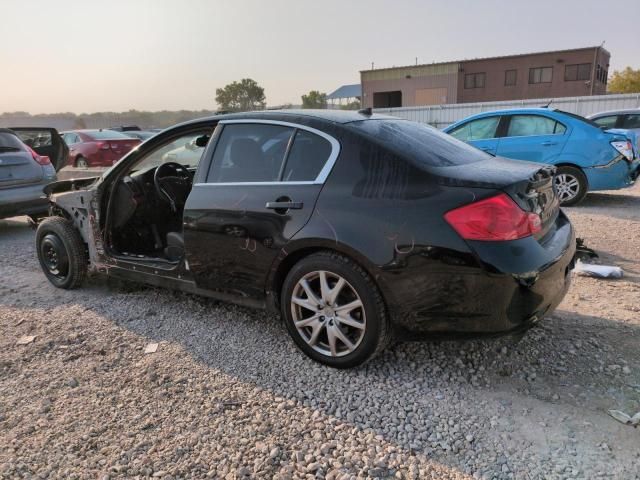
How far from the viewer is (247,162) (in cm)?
338

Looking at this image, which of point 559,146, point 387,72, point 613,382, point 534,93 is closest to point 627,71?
point 534,93

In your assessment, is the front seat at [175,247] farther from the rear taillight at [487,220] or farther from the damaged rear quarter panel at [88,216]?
the rear taillight at [487,220]

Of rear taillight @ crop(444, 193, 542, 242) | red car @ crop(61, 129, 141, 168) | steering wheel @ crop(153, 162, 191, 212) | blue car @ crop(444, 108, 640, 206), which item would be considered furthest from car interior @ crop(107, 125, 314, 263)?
red car @ crop(61, 129, 141, 168)

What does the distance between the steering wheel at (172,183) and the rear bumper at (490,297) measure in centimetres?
252

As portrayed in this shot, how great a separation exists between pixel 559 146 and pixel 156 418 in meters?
7.31

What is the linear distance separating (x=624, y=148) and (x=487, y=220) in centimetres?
635

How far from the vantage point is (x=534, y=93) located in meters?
41.5

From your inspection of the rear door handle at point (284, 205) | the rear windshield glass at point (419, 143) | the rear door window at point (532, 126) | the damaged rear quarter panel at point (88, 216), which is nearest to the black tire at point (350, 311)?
the rear door handle at point (284, 205)

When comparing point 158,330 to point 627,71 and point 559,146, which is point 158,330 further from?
point 627,71

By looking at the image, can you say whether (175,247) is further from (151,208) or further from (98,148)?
(98,148)

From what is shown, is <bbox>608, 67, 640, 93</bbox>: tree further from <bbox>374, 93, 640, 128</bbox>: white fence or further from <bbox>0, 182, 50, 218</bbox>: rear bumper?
<bbox>0, 182, 50, 218</bbox>: rear bumper

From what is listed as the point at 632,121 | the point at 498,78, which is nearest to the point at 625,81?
the point at 498,78

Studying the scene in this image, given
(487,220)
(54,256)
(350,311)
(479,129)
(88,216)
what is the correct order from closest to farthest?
(487,220) → (350,311) → (88,216) → (54,256) → (479,129)

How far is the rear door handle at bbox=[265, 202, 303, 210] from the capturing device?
2.98 m
